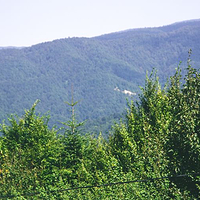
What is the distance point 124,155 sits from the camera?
2061 cm

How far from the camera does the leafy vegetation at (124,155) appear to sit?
48.4ft

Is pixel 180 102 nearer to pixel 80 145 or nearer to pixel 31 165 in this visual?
pixel 80 145

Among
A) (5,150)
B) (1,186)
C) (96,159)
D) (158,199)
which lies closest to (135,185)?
(158,199)

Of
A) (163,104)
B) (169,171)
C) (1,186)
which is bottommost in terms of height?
(1,186)

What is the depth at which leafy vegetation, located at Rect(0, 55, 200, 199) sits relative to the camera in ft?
48.4

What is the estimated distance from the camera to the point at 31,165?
2597cm

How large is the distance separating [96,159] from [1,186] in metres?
5.51

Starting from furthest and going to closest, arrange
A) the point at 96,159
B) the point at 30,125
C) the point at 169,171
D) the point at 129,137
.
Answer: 1. the point at 30,125
2. the point at 96,159
3. the point at 129,137
4. the point at 169,171

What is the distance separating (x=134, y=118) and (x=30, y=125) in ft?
27.1

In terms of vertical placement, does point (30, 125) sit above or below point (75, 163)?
above

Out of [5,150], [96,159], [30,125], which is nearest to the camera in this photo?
[96,159]

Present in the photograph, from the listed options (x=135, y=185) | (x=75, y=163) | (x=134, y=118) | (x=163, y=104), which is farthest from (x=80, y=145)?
(x=135, y=185)

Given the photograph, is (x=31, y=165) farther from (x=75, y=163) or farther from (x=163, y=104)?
(x=163, y=104)

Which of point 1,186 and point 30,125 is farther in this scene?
point 30,125
